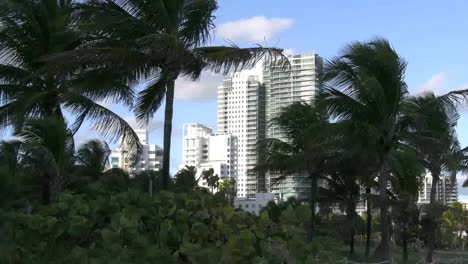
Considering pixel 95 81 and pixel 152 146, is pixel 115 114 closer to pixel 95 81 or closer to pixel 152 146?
pixel 95 81

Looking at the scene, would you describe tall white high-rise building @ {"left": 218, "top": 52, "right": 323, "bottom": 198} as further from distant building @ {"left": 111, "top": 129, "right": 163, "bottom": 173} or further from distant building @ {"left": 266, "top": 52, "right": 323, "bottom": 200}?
distant building @ {"left": 111, "top": 129, "right": 163, "bottom": 173}

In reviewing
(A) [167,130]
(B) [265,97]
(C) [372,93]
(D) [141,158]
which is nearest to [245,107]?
(B) [265,97]

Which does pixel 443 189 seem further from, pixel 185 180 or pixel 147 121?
pixel 147 121

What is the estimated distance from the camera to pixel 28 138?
13.3 metres

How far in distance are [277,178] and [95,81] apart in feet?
52.0

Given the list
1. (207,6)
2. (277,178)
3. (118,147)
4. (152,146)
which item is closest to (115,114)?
(118,147)

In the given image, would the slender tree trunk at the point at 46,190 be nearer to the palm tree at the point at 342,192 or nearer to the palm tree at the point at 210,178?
the palm tree at the point at 342,192

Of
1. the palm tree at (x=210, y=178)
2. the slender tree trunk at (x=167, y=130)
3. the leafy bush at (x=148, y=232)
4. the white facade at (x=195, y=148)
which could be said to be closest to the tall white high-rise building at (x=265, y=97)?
the slender tree trunk at (x=167, y=130)

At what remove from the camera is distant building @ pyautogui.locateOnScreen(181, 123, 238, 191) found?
87.5 meters

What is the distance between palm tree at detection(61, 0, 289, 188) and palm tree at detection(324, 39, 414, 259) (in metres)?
6.12

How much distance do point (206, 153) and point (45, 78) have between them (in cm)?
8141

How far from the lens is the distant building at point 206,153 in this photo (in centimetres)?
8750

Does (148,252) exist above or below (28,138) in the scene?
below

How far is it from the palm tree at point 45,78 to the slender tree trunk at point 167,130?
140 centimetres
